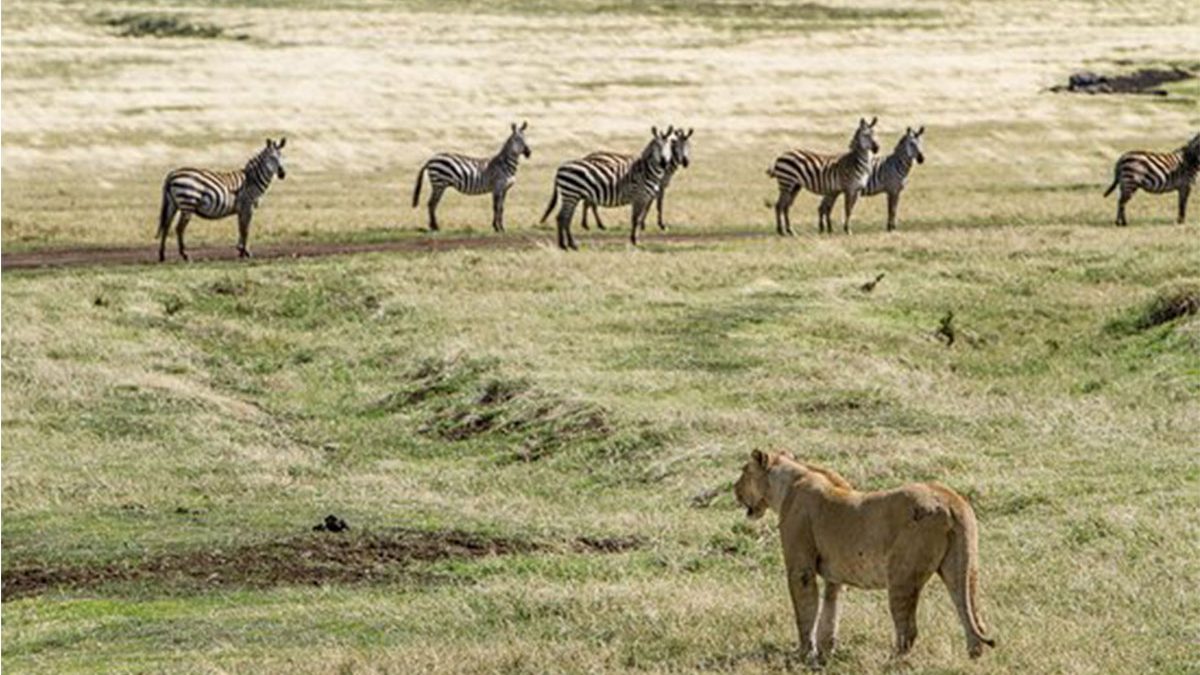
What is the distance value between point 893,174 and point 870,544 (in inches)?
1495

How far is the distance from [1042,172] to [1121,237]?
77.5 ft

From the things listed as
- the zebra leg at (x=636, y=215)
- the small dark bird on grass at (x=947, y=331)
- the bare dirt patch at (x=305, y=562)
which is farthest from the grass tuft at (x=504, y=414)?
the zebra leg at (x=636, y=215)

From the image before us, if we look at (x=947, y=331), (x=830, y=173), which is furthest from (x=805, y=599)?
(x=830, y=173)

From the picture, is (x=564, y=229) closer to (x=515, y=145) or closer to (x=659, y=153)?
(x=659, y=153)

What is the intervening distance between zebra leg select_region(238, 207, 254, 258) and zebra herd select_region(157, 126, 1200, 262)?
0.11 ft

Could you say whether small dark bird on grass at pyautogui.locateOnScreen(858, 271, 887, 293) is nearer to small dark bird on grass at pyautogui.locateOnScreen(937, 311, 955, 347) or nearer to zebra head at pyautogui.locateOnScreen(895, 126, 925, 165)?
small dark bird on grass at pyautogui.locateOnScreen(937, 311, 955, 347)

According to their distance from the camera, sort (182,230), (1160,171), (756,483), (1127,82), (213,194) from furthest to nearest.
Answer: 1. (1127,82)
2. (1160,171)
3. (213,194)
4. (182,230)
5. (756,483)

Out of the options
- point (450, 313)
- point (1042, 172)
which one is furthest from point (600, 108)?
point (450, 313)

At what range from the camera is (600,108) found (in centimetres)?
8625

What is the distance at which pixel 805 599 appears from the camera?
48.1 feet

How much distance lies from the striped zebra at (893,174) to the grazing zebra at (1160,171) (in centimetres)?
464

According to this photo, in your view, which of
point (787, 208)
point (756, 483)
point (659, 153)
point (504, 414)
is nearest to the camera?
point (756, 483)

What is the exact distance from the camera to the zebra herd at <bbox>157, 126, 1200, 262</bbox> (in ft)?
152

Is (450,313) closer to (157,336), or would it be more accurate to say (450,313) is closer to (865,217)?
(157,336)
